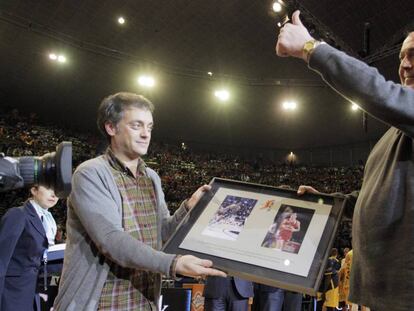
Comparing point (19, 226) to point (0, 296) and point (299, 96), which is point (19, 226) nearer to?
point (0, 296)

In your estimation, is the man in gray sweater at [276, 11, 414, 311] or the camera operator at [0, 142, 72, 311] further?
the camera operator at [0, 142, 72, 311]

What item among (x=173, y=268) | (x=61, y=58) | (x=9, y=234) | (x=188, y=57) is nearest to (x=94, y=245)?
(x=173, y=268)

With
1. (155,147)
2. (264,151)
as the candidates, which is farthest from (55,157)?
(264,151)

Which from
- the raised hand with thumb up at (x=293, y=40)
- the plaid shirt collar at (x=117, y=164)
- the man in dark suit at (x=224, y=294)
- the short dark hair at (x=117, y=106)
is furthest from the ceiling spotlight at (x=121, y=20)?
the raised hand with thumb up at (x=293, y=40)

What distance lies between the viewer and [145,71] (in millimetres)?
11477

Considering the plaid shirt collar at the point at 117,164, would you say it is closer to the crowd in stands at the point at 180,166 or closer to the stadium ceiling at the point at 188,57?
the stadium ceiling at the point at 188,57

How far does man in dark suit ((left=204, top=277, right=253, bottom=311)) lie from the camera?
3.20m

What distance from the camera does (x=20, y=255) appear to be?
2.37 m

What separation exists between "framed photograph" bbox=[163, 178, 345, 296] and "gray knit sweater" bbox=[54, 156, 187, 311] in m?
0.14

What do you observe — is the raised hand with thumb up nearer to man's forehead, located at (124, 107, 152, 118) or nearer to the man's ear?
man's forehead, located at (124, 107, 152, 118)

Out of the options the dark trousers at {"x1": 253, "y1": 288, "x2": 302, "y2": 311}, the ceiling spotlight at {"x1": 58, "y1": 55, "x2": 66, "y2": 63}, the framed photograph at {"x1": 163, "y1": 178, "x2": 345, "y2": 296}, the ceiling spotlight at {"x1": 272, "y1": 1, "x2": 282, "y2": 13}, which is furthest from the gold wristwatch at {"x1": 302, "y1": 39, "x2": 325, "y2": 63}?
the ceiling spotlight at {"x1": 58, "y1": 55, "x2": 66, "y2": 63}

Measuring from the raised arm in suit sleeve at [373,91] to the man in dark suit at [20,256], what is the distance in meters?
1.89

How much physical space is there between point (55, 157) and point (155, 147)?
1783cm

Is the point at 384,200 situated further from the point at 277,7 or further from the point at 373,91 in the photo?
the point at 277,7
